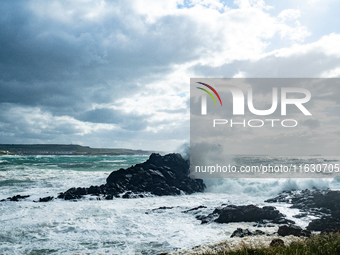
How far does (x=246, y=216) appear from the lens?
11438 mm

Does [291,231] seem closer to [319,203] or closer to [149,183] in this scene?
[319,203]

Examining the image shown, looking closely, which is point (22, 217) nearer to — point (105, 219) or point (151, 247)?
point (105, 219)

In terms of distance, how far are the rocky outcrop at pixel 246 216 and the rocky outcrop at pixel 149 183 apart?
332 inches

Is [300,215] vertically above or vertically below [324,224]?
below

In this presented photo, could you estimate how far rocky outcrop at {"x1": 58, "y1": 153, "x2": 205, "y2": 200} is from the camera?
61.0 ft

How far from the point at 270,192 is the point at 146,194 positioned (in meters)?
11.1

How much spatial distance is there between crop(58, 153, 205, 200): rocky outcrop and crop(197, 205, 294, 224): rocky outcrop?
27.7 feet

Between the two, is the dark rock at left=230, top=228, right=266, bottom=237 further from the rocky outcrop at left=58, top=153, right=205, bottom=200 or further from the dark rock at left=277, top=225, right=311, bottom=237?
the rocky outcrop at left=58, top=153, right=205, bottom=200

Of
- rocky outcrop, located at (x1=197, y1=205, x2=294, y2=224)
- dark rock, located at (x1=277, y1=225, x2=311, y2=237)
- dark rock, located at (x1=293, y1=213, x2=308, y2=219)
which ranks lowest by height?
dark rock, located at (x1=293, y1=213, x2=308, y2=219)

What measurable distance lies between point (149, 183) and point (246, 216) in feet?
35.3

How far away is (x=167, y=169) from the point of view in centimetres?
2361

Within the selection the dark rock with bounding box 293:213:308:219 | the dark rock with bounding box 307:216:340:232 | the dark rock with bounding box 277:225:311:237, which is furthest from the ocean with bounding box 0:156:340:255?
the dark rock with bounding box 307:216:340:232

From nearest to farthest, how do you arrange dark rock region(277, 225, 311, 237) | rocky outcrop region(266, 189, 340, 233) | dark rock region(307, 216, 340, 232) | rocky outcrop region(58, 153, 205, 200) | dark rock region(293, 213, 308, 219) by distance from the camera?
1. dark rock region(277, 225, 311, 237)
2. dark rock region(307, 216, 340, 232)
3. dark rock region(293, 213, 308, 219)
4. rocky outcrop region(266, 189, 340, 233)
5. rocky outcrop region(58, 153, 205, 200)

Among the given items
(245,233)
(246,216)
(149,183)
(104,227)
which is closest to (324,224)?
(246,216)
